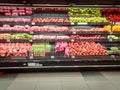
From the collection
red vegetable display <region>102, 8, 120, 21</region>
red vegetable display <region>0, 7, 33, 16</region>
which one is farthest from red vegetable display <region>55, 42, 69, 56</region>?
red vegetable display <region>102, 8, 120, 21</region>

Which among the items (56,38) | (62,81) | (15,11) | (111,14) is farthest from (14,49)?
(111,14)

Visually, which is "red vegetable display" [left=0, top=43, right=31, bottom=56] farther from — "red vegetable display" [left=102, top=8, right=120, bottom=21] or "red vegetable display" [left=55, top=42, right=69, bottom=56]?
"red vegetable display" [left=102, top=8, right=120, bottom=21]

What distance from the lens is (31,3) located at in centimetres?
412

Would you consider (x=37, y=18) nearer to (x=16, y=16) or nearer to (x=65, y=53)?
(x=16, y=16)

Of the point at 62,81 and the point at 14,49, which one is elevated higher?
the point at 14,49

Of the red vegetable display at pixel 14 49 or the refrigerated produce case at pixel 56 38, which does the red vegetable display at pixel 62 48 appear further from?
the red vegetable display at pixel 14 49

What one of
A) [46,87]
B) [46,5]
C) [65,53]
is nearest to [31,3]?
[46,5]

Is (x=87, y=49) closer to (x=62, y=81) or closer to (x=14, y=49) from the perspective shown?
(x=62, y=81)

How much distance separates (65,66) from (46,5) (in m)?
2.15

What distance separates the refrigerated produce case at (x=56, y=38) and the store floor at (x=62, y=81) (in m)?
0.26

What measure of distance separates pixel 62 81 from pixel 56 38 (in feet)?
4.00

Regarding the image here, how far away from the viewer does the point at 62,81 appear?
210 inches

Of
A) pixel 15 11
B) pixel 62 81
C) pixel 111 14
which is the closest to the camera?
pixel 62 81

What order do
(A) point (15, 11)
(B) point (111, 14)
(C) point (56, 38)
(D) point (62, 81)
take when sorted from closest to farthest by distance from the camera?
(D) point (62, 81), (C) point (56, 38), (A) point (15, 11), (B) point (111, 14)
